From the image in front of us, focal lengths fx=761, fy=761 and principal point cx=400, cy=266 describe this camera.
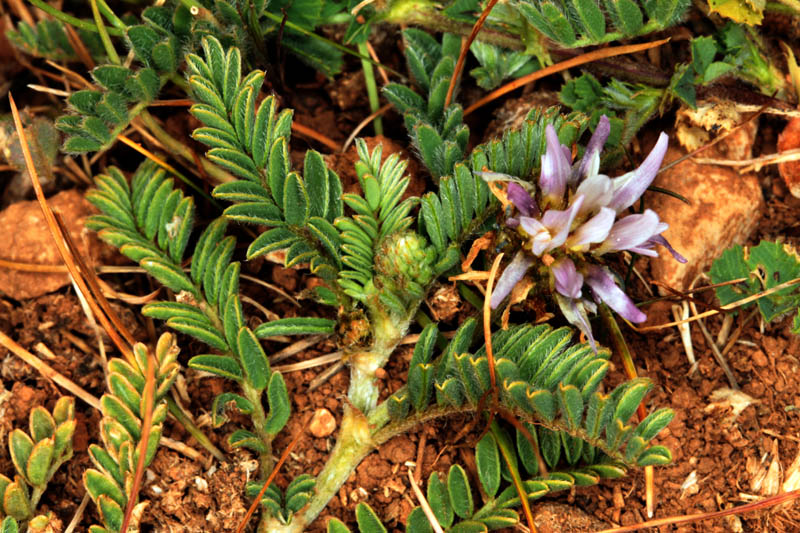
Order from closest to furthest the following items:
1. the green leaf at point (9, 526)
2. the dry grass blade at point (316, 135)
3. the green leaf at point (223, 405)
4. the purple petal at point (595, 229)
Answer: the purple petal at point (595, 229) < the green leaf at point (9, 526) < the green leaf at point (223, 405) < the dry grass blade at point (316, 135)

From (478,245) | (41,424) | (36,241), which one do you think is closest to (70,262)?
(36,241)

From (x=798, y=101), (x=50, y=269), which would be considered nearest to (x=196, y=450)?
(x=50, y=269)

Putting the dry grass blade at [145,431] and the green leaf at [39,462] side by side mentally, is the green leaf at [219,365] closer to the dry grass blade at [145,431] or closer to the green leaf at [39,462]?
the dry grass blade at [145,431]

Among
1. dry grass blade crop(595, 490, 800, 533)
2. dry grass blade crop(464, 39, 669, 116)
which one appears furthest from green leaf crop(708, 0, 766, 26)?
dry grass blade crop(595, 490, 800, 533)

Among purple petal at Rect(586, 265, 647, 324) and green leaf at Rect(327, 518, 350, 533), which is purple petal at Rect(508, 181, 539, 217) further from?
green leaf at Rect(327, 518, 350, 533)

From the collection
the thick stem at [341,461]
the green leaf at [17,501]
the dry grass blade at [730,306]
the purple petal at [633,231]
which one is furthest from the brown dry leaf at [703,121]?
the green leaf at [17,501]

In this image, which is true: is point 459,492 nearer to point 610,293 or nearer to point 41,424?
point 610,293
